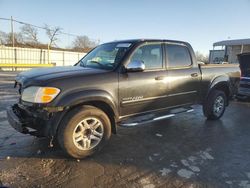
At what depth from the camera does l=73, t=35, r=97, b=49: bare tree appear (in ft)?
175

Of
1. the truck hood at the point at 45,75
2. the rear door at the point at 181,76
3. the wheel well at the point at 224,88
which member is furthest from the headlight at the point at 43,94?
the wheel well at the point at 224,88

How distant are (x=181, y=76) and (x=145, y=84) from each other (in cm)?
112

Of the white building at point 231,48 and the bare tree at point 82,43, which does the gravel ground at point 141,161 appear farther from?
the bare tree at point 82,43

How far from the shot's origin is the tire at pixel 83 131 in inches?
161

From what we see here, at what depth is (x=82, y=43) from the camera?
57.9 metres

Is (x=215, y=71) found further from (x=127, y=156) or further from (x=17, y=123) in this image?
(x=17, y=123)

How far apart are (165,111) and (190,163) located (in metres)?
1.57

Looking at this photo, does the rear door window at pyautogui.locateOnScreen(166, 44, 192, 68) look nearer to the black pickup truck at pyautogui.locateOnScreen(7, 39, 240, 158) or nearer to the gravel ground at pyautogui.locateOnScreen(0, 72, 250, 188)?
the black pickup truck at pyautogui.locateOnScreen(7, 39, 240, 158)

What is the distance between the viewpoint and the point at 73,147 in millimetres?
4184

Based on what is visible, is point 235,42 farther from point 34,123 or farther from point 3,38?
point 3,38

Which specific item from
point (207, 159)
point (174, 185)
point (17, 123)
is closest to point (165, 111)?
point (207, 159)

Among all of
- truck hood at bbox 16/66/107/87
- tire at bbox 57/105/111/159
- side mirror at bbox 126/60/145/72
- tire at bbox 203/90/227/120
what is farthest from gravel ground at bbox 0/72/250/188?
side mirror at bbox 126/60/145/72

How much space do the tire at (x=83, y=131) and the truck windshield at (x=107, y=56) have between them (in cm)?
95

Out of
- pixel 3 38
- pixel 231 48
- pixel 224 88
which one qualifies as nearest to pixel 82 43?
pixel 3 38
